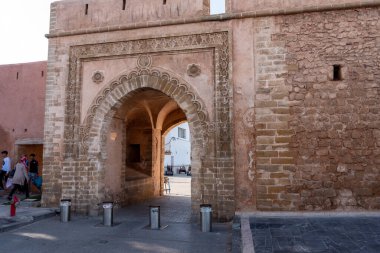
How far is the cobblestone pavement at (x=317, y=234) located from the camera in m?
4.29

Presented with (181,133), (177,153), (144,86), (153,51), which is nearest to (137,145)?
(144,86)

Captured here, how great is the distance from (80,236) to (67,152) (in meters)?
2.77

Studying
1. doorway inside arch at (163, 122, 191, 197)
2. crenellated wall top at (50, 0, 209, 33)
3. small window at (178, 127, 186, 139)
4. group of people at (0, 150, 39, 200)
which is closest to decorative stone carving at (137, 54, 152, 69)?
crenellated wall top at (50, 0, 209, 33)

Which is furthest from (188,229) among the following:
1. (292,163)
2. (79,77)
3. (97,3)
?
(97,3)

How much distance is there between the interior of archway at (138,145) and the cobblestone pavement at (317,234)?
4192 mm

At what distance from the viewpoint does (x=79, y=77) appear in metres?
8.09

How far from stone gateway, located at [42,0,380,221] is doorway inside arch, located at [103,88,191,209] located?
0.61ft

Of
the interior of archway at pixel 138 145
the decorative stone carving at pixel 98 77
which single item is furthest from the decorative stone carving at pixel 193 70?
the decorative stone carving at pixel 98 77

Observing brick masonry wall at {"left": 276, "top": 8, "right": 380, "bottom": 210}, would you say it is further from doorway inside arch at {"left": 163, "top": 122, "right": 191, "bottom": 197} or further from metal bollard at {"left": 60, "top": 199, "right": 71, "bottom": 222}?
doorway inside arch at {"left": 163, "top": 122, "right": 191, "bottom": 197}

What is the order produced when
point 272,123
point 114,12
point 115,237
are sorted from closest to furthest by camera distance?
1. point 115,237
2. point 272,123
3. point 114,12

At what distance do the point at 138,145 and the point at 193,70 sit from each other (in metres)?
5.21

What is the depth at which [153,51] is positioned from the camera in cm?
Result: 766

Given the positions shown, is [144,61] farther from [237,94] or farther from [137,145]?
[137,145]

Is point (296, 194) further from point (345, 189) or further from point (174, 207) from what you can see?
point (174, 207)
